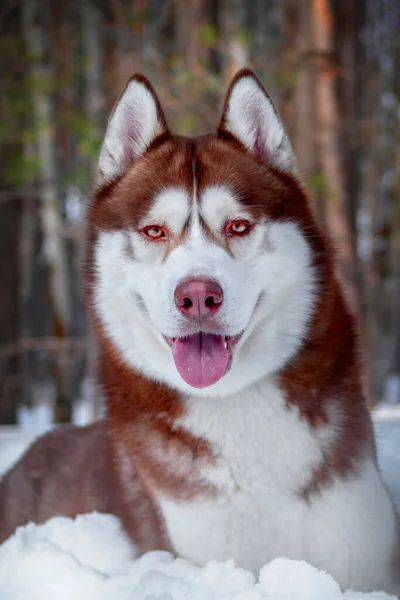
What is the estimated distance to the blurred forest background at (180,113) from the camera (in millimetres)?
7633

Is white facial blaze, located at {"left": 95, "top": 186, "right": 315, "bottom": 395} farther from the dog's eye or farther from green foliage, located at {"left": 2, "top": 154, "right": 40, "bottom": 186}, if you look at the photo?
green foliage, located at {"left": 2, "top": 154, "right": 40, "bottom": 186}

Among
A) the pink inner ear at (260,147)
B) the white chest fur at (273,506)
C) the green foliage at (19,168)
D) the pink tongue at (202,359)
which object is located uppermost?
the green foliage at (19,168)

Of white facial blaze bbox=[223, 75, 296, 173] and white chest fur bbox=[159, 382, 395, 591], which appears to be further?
white facial blaze bbox=[223, 75, 296, 173]

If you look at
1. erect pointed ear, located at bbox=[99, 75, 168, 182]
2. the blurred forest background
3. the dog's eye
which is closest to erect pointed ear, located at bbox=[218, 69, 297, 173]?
erect pointed ear, located at bbox=[99, 75, 168, 182]

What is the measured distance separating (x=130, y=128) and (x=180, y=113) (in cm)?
557

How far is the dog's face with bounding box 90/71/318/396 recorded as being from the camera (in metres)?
2.52

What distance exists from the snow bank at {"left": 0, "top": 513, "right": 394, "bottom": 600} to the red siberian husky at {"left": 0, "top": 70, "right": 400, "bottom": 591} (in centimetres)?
10

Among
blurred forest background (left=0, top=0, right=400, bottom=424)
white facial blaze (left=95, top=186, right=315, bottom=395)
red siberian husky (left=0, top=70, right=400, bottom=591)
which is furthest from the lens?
blurred forest background (left=0, top=0, right=400, bottom=424)

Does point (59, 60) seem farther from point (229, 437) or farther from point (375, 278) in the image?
point (229, 437)

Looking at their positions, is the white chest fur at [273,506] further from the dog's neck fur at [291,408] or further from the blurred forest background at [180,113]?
the blurred forest background at [180,113]

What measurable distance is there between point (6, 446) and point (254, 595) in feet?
8.69

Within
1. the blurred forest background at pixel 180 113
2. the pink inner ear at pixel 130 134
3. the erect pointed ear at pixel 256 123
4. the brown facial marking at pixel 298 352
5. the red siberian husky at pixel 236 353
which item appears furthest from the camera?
the blurred forest background at pixel 180 113

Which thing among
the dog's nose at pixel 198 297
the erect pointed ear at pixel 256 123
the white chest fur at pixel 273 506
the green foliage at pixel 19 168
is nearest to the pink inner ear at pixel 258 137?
the erect pointed ear at pixel 256 123

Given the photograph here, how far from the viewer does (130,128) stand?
300cm
